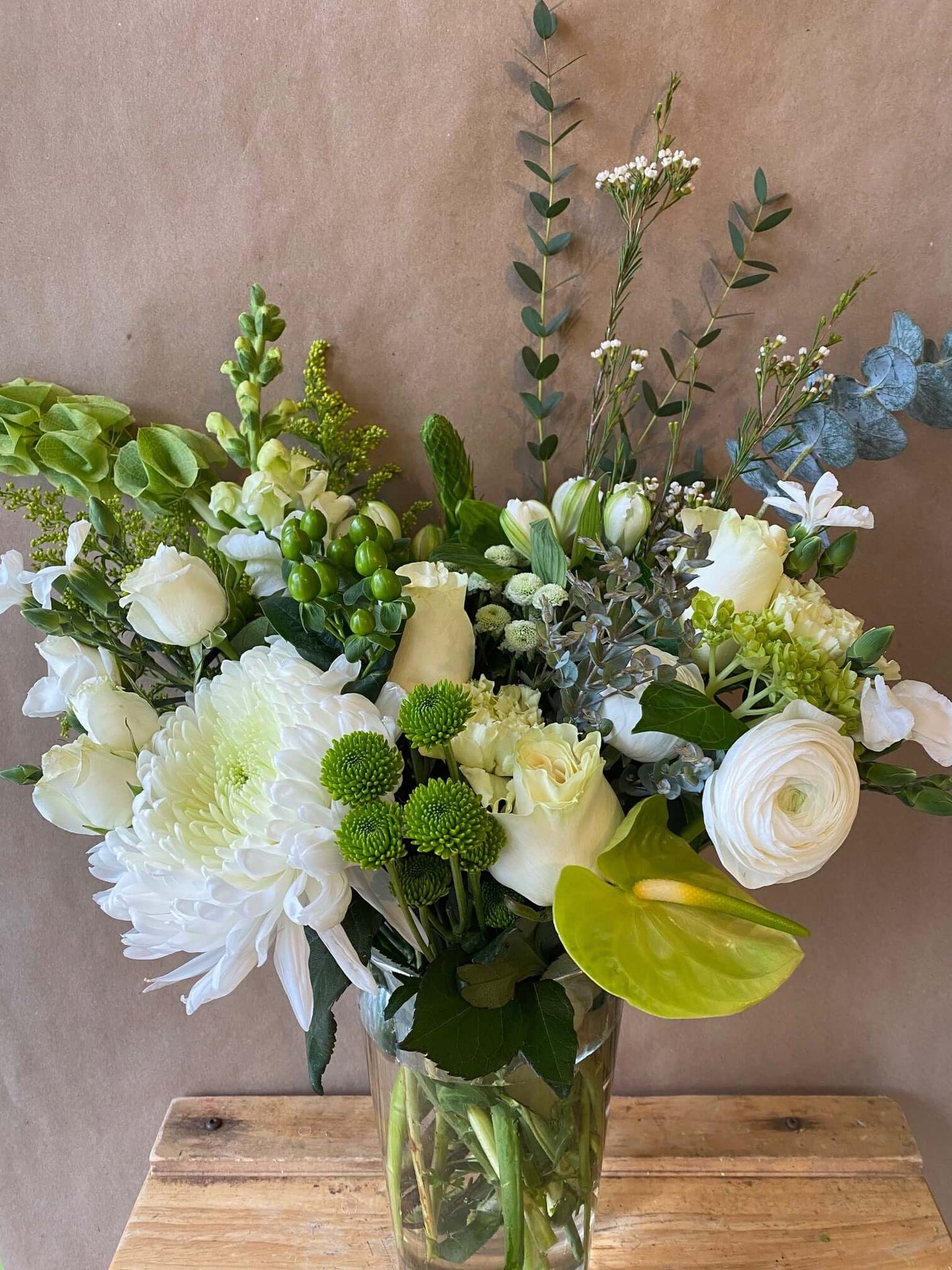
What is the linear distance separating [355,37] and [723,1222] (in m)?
1.10

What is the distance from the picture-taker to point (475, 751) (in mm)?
513

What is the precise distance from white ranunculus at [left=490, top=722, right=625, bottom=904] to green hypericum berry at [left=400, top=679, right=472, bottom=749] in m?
0.05

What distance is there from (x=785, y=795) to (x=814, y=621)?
11cm

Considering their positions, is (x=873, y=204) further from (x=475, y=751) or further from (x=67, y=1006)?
(x=67, y=1006)

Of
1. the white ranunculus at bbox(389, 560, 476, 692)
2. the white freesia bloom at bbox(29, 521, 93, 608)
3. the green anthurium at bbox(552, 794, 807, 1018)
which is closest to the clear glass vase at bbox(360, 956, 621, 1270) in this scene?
the green anthurium at bbox(552, 794, 807, 1018)

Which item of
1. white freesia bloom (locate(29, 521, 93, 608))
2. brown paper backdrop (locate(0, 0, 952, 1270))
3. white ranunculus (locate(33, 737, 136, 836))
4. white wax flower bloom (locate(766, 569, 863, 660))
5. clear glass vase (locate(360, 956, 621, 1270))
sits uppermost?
brown paper backdrop (locate(0, 0, 952, 1270))

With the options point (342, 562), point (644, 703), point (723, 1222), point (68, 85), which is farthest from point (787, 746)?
point (68, 85)

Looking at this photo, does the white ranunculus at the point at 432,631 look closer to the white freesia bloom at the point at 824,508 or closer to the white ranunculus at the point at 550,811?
the white ranunculus at the point at 550,811

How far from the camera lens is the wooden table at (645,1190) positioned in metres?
0.79

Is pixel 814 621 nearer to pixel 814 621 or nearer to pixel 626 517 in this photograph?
pixel 814 621

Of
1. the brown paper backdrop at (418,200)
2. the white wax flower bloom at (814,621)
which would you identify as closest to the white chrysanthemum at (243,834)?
the white wax flower bloom at (814,621)

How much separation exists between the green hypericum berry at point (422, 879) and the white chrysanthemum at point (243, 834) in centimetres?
3

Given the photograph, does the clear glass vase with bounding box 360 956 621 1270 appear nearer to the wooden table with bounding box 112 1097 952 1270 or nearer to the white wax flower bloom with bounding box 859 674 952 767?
the wooden table with bounding box 112 1097 952 1270

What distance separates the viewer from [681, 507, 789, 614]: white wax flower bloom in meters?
0.55
